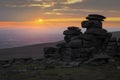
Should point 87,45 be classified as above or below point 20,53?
above

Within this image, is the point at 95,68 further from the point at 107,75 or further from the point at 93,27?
the point at 93,27

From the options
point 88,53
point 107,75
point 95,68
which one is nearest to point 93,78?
point 107,75

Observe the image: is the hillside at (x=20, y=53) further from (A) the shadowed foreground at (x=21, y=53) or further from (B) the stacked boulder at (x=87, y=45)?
(B) the stacked boulder at (x=87, y=45)

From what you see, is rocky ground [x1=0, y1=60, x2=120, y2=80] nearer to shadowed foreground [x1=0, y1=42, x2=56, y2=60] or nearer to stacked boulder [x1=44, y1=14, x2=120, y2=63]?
stacked boulder [x1=44, y1=14, x2=120, y2=63]

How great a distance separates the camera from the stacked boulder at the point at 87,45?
181ft

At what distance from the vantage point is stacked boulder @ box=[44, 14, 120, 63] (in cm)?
5509

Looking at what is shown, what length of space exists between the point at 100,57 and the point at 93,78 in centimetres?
1441

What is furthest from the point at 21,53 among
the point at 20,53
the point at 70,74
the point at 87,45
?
the point at 70,74

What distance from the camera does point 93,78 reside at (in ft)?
123

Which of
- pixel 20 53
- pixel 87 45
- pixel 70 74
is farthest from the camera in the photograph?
pixel 20 53

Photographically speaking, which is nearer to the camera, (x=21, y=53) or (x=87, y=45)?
(x=87, y=45)

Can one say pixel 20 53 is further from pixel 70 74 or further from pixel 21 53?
pixel 70 74

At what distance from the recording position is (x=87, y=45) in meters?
56.9

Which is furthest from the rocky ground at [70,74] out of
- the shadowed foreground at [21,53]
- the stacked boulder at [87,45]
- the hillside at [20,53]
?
the hillside at [20,53]
